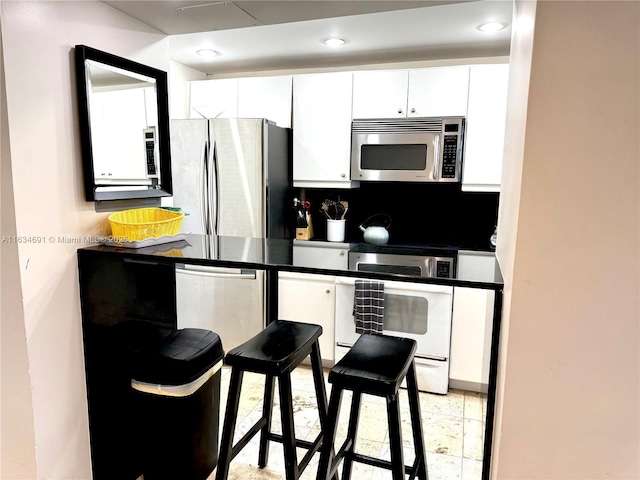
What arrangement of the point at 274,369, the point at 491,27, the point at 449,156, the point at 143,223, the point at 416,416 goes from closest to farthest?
the point at 274,369 < the point at 416,416 < the point at 143,223 < the point at 491,27 < the point at 449,156

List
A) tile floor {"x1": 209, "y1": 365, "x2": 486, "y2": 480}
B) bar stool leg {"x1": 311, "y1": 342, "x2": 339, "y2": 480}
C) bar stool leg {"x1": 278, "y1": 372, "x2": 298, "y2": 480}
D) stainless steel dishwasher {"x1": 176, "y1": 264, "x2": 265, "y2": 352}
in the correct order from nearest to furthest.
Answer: bar stool leg {"x1": 278, "y1": 372, "x2": 298, "y2": 480}
bar stool leg {"x1": 311, "y1": 342, "x2": 339, "y2": 480}
tile floor {"x1": 209, "y1": 365, "x2": 486, "y2": 480}
stainless steel dishwasher {"x1": 176, "y1": 264, "x2": 265, "y2": 352}

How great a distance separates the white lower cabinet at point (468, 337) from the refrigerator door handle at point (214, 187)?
168 centimetres

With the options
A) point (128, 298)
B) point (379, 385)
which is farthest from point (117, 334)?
point (379, 385)

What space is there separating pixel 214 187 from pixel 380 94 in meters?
1.33

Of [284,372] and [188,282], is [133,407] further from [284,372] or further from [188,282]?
[188,282]

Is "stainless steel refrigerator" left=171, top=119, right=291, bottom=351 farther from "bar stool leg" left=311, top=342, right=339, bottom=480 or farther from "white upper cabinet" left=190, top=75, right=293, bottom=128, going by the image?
"bar stool leg" left=311, top=342, right=339, bottom=480

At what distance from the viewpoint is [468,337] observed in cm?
286

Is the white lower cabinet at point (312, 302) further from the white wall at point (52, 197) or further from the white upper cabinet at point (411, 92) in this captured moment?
the white wall at point (52, 197)

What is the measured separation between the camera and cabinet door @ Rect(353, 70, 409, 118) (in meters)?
3.06

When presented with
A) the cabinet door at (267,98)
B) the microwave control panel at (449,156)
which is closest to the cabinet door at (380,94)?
the microwave control panel at (449,156)

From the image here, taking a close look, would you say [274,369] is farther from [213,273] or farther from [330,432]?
[213,273]

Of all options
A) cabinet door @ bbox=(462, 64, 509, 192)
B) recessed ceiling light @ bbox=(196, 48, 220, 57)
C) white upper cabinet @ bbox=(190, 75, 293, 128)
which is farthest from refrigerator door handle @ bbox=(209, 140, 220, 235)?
cabinet door @ bbox=(462, 64, 509, 192)

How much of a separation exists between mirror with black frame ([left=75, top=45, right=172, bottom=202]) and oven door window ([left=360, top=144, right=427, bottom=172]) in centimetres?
156

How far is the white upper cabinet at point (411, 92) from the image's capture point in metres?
2.95
